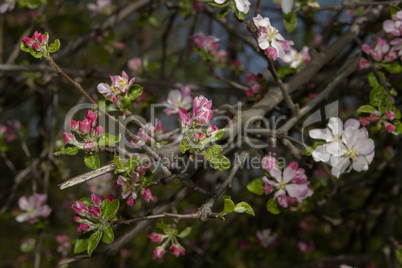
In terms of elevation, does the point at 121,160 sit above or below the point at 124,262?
above

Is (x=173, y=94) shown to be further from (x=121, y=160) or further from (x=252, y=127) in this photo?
(x=121, y=160)

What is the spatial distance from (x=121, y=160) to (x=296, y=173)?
66cm

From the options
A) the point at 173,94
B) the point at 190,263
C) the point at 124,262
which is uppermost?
the point at 173,94

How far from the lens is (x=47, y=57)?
1.11m

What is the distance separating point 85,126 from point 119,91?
0.19 m

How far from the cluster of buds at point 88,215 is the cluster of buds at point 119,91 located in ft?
1.05

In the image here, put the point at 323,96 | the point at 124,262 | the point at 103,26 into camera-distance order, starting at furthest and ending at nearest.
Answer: the point at 124,262 → the point at 103,26 → the point at 323,96

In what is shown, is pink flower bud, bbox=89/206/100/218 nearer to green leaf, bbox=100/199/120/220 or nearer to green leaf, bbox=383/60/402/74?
green leaf, bbox=100/199/120/220

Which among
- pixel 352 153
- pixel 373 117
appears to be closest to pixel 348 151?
pixel 352 153

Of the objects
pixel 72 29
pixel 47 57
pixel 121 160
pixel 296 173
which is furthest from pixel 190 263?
pixel 72 29

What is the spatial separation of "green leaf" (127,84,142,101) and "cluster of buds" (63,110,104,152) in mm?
163

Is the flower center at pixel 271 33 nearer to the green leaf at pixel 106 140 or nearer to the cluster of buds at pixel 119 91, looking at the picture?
the cluster of buds at pixel 119 91

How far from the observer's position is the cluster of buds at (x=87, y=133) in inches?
43.6

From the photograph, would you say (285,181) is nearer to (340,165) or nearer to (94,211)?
(340,165)
